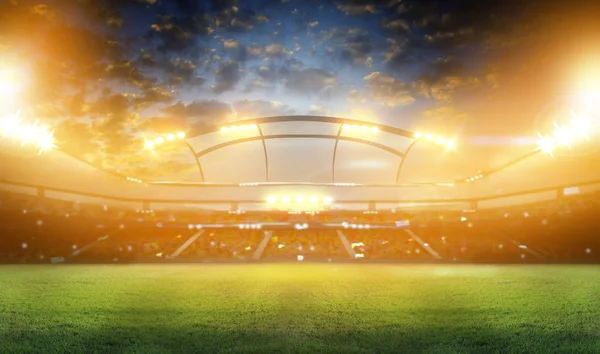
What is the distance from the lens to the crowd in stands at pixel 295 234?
23.8 meters

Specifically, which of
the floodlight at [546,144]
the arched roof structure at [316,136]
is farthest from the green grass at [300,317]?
the arched roof structure at [316,136]

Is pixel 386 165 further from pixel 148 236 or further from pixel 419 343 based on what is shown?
pixel 419 343

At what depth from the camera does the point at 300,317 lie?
7547 millimetres

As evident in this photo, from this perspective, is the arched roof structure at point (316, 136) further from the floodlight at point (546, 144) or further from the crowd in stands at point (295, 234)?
the floodlight at point (546, 144)

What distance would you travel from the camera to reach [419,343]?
19.8ft

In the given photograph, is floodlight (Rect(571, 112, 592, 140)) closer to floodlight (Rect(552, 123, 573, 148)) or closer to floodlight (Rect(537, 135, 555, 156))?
floodlight (Rect(552, 123, 573, 148))

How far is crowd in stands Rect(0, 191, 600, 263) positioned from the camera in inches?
935

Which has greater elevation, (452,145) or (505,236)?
(452,145)

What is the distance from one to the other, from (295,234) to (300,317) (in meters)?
21.6

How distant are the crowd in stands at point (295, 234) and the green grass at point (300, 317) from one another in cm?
1181

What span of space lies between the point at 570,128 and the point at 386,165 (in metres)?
10.3

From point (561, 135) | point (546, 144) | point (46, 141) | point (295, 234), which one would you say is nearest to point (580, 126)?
point (561, 135)

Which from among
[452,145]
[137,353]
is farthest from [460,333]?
[452,145]

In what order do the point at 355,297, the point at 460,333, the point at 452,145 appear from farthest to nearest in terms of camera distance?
the point at 452,145 < the point at 355,297 < the point at 460,333
